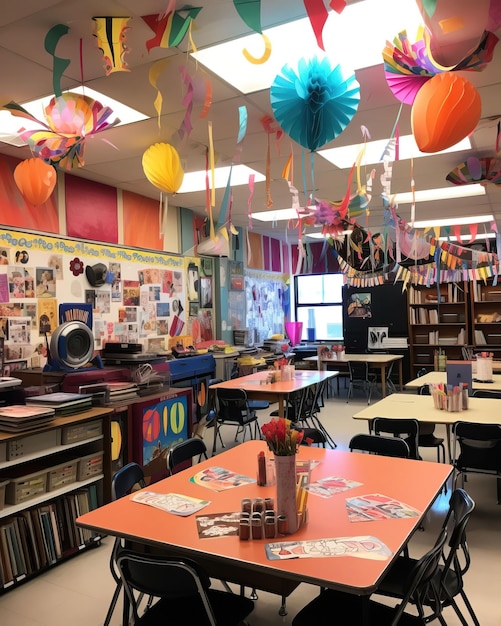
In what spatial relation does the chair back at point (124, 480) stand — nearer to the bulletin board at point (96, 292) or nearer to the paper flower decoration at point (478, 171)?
the bulletin board at point (96, 292)

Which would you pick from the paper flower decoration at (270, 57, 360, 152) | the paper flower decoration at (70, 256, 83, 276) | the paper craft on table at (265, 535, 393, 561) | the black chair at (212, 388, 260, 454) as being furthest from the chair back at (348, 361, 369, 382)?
the paper craft on table at (265, 535, 393, 561)

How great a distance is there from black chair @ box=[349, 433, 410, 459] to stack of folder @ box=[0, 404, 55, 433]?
76.7 inches

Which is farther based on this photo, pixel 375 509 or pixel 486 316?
pixel 486 316

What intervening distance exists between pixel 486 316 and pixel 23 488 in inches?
349

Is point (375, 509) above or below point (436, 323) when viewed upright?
below

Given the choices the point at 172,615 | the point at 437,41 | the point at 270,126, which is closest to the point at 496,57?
the point at 437,41

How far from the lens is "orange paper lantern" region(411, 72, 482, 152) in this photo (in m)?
2.41

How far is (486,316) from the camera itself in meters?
9.58

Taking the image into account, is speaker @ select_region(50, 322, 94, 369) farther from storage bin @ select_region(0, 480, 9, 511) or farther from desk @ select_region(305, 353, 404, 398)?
desk @ select_region(305, 353, 404, 398)

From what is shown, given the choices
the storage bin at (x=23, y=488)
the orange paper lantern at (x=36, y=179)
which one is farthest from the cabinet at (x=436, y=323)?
the storage bin at (x=23, y=488)

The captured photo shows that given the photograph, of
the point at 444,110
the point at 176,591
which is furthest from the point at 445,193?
the point at 176,591

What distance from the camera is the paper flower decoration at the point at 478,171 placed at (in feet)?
16.0

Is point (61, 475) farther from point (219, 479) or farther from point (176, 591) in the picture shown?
point (176, 591)

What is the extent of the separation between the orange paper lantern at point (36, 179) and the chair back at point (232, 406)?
8.70ft
